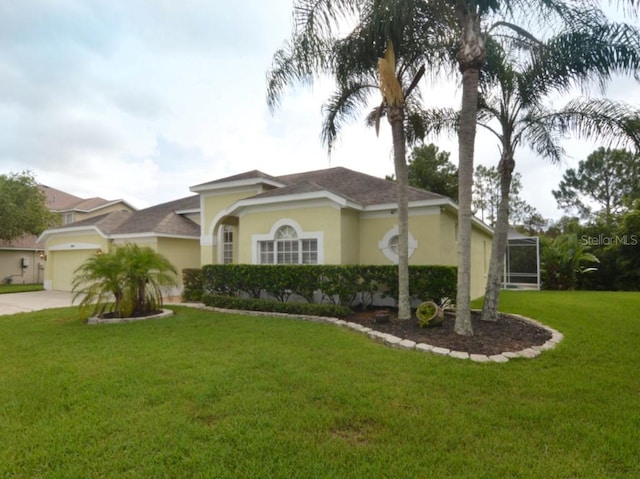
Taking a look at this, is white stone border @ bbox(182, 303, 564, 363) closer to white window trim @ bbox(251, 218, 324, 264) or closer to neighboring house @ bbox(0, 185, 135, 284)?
white window trim @ bbox(251, 218, 324, 264)

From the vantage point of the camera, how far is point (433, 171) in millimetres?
28094

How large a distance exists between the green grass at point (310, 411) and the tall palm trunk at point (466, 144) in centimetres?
193

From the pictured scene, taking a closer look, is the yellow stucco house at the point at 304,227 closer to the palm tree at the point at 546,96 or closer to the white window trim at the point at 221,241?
the white window trim at the point at 221,241

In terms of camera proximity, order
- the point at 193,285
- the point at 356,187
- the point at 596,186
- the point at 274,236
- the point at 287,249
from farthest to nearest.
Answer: the point at 596,186
the point at 356,187
the point at 193,285
the point at 274,236
the point at 287,249

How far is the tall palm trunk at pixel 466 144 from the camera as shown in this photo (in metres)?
7.93

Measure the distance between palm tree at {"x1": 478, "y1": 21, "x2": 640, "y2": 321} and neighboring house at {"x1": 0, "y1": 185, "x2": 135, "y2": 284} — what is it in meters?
31.2

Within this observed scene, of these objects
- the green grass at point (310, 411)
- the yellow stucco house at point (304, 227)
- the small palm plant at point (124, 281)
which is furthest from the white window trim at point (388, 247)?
the small palm plant at point (124, 281)

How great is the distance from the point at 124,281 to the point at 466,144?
10.6 meters

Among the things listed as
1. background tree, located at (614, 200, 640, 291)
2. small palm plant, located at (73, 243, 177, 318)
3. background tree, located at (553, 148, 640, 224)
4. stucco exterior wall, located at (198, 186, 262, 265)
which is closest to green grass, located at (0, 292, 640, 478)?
small palm plant, located at (73, 243, 177, 318)

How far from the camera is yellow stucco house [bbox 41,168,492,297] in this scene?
12.4 m

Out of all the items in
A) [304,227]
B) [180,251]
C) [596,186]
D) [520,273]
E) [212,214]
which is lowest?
[520,273]

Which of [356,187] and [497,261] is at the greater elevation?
[356,187]

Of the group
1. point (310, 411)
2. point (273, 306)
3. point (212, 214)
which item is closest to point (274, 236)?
point (273, 306)

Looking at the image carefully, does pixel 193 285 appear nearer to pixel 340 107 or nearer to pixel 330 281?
pixel 330 281
